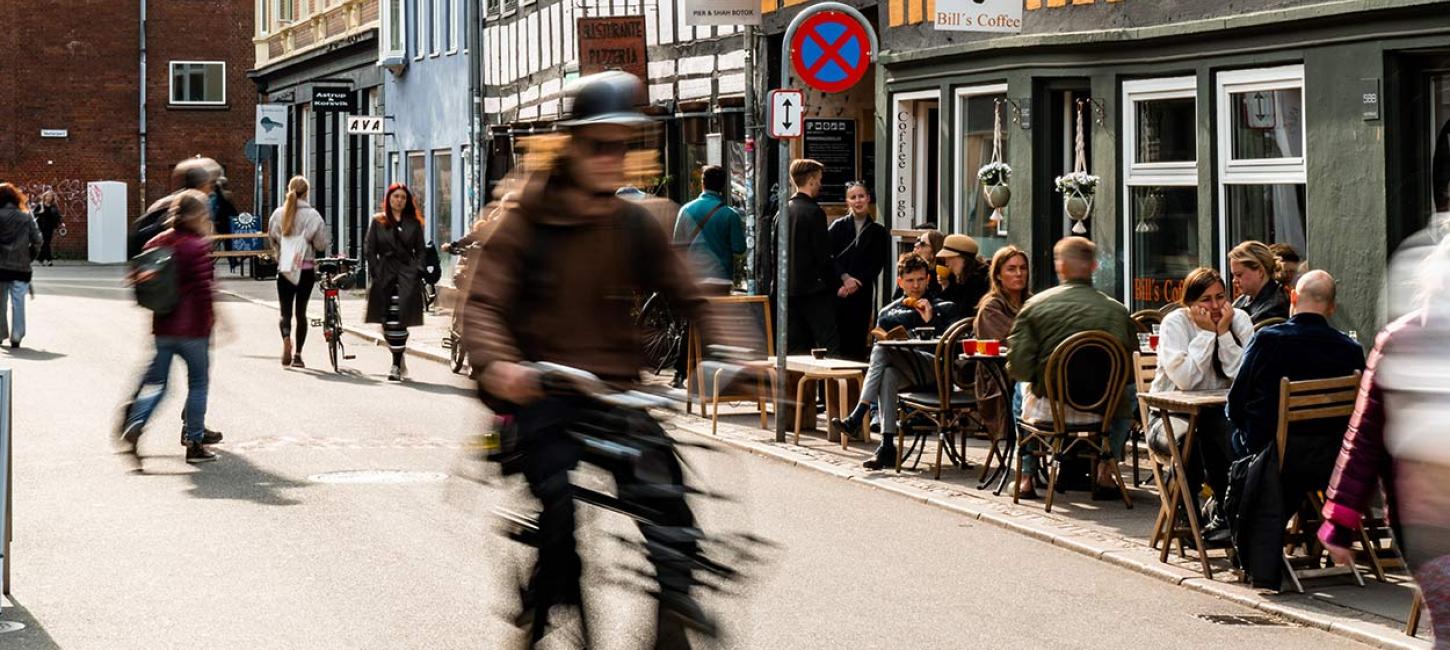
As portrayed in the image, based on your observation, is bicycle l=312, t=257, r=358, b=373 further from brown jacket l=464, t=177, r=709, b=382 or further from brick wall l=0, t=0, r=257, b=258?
brick wall l=0, t=0, r=257, b=258

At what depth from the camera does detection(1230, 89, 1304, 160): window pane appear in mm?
15406

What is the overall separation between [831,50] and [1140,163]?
3.10 metres

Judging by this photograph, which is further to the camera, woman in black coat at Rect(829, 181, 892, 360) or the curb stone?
woman in black coat at Rect(829, 181, 892, 360)

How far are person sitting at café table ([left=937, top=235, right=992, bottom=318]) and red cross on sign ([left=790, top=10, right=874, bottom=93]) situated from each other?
1451mm

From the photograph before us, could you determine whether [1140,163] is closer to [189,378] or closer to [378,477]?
[378,477]

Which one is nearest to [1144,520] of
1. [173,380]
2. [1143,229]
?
[1143,229]

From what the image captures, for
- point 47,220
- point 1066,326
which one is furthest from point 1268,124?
point 47,220

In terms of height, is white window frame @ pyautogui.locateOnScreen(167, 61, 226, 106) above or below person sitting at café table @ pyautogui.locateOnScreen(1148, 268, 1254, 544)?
above

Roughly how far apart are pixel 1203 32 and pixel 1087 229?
8.01ft

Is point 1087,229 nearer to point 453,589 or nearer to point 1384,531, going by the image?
point 1384,531

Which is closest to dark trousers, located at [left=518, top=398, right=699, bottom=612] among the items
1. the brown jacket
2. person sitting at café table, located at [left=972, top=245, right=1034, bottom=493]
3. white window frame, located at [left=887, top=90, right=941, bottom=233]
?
the brown jacket

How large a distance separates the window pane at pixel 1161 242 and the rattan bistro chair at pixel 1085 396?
195 inches

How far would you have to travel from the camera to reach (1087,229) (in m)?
17.9

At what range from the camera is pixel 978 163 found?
1961 cm
